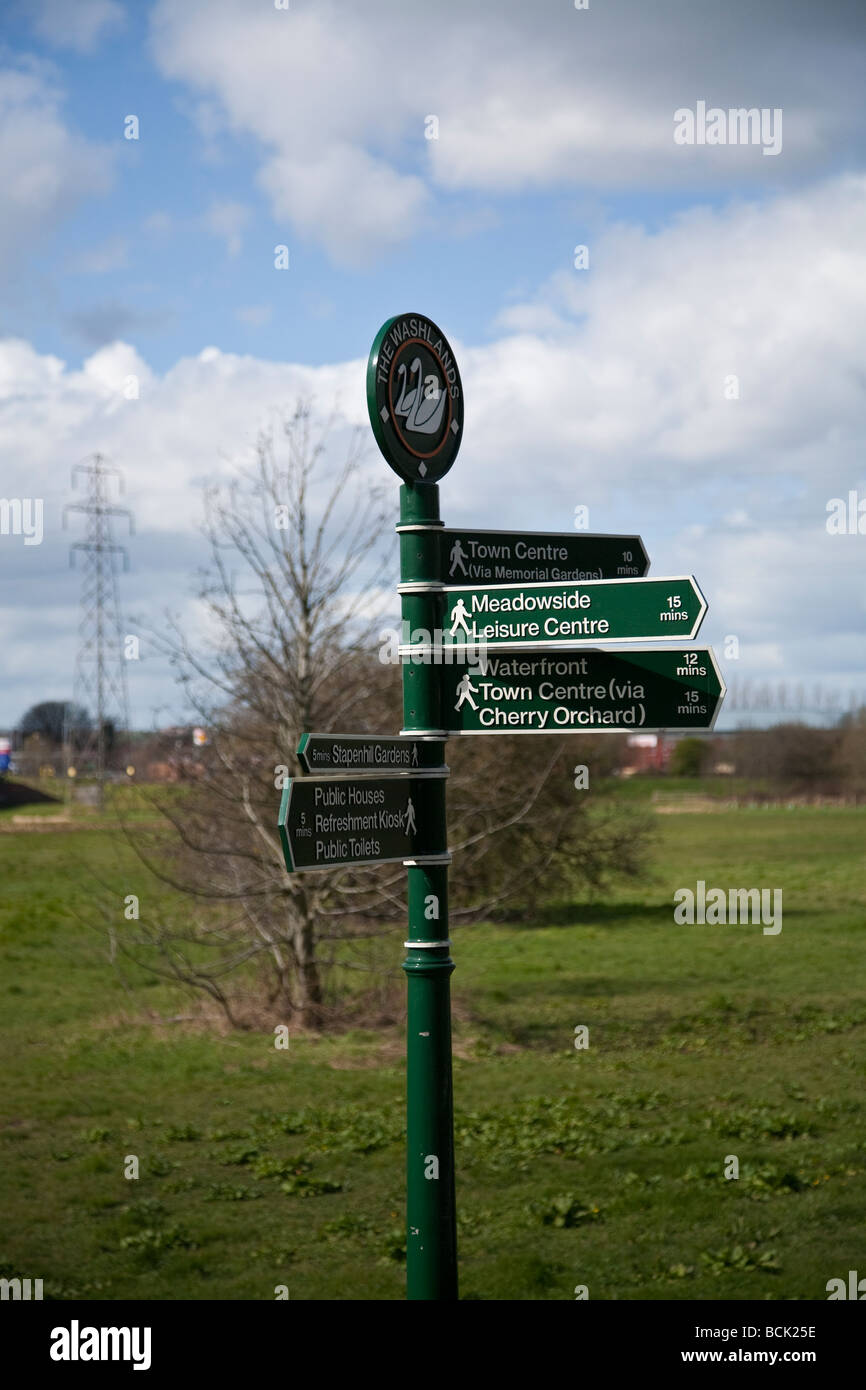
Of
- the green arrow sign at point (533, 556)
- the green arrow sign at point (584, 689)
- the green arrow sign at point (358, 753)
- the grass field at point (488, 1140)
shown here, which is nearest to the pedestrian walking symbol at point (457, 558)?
the green arrow sign at point (533, 556)

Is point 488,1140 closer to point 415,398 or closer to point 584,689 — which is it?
point 584,689

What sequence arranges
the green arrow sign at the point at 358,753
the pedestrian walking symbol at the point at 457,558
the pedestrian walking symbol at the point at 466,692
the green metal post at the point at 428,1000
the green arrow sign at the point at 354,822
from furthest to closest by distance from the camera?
the pedestrian walking symbol at the point at 457,558
the pedestrian walking symbol at the point at 466,692
the green metal post at the point at 428,1000
the green arrow sign at the point at 358,753
the green arrow sign at the point at 354,822

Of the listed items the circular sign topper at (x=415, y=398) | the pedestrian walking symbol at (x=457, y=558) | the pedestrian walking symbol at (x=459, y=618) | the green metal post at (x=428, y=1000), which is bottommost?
the green metal post at (x=428, y=1000)

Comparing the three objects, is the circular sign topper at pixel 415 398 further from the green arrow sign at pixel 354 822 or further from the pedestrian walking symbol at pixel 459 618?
the green arrow sign at pixel 354 822

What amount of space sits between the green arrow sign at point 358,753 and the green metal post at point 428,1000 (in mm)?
65

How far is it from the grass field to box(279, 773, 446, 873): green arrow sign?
2648 mm

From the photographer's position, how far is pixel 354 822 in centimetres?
450

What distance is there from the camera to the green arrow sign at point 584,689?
4859 mm

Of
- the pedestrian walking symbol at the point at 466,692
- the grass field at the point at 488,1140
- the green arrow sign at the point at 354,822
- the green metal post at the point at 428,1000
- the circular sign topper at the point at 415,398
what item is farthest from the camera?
the grass field at the point at 488,1140

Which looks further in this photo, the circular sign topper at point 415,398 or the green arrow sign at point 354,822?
the circular sign topper at point 415,398

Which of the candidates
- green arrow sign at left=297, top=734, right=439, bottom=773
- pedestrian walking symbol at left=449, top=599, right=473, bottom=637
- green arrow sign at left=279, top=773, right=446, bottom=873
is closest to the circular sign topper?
pedestrian walking symbol at left=449, top=599, right=473, bottom=637

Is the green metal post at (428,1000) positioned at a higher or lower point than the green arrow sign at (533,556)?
lower

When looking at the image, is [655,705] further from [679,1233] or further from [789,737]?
[789,737]
